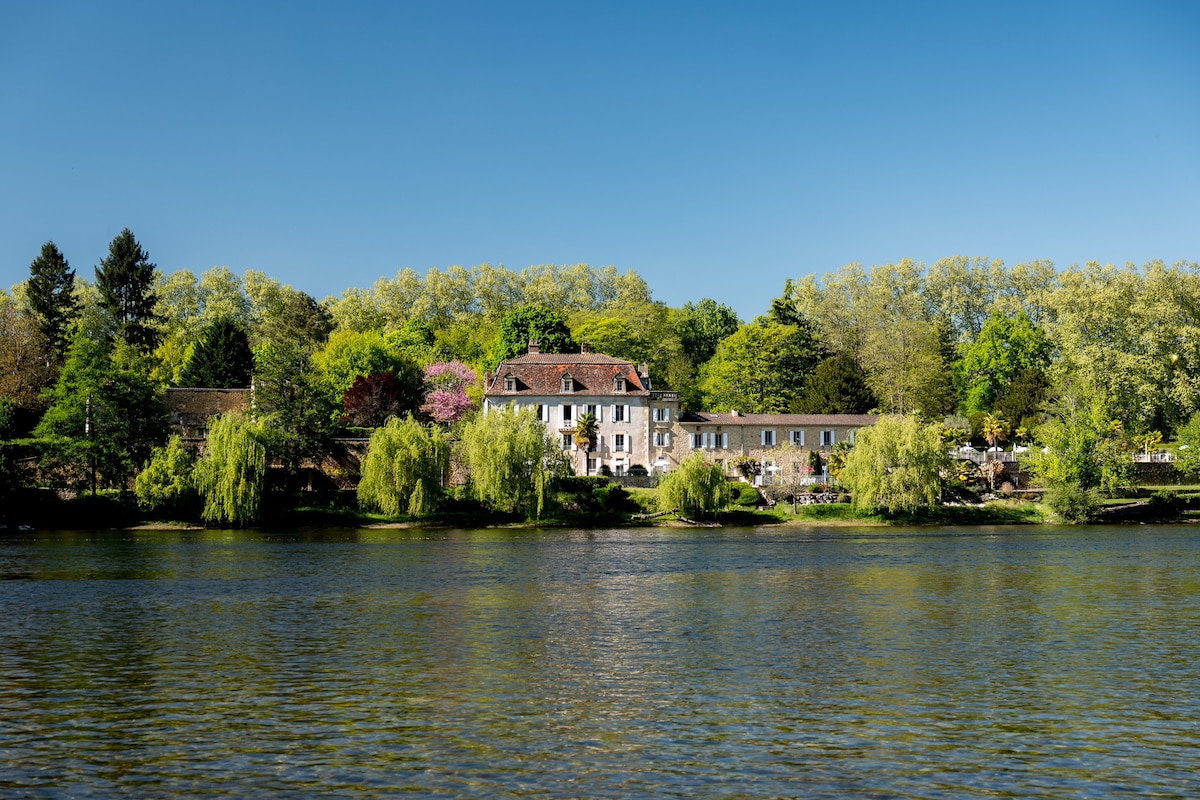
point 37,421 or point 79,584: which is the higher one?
point 37,421

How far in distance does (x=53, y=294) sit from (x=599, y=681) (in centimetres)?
10762

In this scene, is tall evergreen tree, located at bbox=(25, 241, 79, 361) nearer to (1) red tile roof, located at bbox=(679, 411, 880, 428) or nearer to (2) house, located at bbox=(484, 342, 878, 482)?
(2) house, located at bbox=(484, 342, 878, 482)

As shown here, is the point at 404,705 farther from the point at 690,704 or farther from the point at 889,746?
the point at 889,746

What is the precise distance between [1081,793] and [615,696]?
969cm

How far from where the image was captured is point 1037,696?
2370cm

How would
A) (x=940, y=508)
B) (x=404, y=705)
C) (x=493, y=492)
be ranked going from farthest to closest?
1. (x=940, y=508)
2. (x=493, y=492)
3. (x=404, y=705)

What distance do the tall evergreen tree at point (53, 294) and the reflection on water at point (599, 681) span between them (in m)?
69.6

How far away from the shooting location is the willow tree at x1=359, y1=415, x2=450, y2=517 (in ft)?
259

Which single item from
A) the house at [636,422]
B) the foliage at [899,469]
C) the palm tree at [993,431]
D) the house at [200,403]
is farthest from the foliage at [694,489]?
the house at [200,403]

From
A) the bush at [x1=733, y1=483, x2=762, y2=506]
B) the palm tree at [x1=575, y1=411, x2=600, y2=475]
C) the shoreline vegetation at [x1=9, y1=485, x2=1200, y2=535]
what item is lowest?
the shoreline vegetation at [x1=9, y1=485, x2=1200, y2=535]

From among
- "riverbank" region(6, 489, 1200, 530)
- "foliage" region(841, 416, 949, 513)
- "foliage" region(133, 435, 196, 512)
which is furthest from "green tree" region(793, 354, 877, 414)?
"foliage" region(133, 435, 196, 512)

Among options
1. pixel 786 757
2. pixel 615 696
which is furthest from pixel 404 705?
pixel 786 757

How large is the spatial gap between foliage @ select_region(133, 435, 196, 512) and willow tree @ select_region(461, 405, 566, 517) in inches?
727

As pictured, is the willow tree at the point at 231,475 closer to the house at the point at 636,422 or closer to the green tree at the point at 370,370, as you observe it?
the house at the point at 636,422
